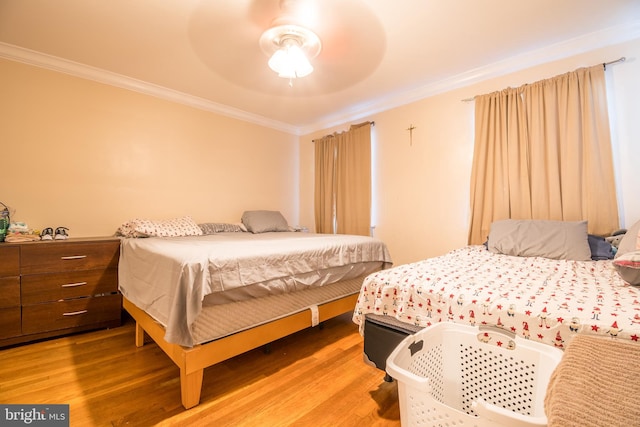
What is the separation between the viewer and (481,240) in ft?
8.30

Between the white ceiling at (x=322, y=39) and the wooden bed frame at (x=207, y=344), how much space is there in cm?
202

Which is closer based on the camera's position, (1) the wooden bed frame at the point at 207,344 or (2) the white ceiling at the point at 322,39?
(1) the wooden bed frame at the point at 207,344

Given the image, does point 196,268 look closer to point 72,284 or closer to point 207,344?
point 207,344

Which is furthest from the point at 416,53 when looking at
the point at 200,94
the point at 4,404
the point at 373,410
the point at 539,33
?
the point at 4,404

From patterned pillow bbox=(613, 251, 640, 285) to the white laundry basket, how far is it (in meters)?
0.72

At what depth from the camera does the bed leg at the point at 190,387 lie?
1.39 metres

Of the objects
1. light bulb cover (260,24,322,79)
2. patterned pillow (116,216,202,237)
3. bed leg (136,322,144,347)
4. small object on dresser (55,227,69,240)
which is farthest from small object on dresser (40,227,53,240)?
light bulb cover (260,24,322,79)

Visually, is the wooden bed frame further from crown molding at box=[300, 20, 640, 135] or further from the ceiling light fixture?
crown molding at box=[300, 20, 640, 135]

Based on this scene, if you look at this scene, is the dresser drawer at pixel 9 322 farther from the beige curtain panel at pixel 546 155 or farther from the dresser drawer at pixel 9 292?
the beige curtain panel at pixel 546 155

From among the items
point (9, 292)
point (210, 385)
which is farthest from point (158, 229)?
point (210, 385)

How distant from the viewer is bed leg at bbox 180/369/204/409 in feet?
4.56

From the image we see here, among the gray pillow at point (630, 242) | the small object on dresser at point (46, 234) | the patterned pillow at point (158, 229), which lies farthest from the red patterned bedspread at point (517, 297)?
the small object on dresser at point (46, 234)

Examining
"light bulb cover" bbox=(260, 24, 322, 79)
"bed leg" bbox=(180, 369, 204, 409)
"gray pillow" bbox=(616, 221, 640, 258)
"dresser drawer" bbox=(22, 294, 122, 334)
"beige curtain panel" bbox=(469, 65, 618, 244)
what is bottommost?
"bed leg" bbox=(180, 369, 204, 409)

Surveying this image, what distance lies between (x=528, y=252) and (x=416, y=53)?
179 centimetres
